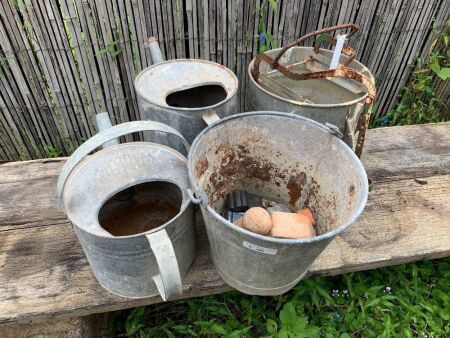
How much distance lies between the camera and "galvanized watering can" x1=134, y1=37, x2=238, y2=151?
3.93 feet

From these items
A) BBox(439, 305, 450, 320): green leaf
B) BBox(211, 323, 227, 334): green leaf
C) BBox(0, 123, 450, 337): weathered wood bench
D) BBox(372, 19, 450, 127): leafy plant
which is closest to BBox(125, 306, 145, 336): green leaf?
BBox(0, 123, 450, 337): weathered wood bench

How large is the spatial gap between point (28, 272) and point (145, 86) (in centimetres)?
77

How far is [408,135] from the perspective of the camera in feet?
5.99

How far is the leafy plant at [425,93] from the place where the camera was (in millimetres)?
2230

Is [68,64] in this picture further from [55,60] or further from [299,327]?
[299,327]

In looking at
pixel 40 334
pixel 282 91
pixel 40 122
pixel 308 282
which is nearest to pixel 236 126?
pixel 282 91

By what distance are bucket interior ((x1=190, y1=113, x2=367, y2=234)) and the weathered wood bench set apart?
0.74 feet

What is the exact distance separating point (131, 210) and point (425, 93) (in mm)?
2227

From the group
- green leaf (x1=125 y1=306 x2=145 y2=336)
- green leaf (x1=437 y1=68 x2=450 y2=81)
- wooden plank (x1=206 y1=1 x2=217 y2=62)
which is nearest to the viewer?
green leaf (x1=125 y1=306 x2=145 y2=336)

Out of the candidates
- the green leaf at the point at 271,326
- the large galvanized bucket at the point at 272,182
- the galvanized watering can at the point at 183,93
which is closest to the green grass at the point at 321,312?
the green leaf at the point at 271,326

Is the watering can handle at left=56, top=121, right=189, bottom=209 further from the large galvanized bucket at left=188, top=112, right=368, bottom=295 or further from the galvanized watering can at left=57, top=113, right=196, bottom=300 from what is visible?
the large galvanized bucket at left=188, top=112, right=368, bottom=295

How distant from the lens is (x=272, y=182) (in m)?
1.43

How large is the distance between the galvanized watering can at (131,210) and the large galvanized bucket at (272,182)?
9 centimetres

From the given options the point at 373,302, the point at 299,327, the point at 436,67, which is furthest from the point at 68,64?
the point at 436,67
